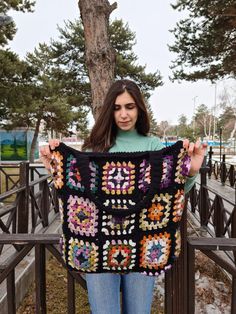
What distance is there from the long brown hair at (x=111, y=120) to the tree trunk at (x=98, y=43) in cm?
265

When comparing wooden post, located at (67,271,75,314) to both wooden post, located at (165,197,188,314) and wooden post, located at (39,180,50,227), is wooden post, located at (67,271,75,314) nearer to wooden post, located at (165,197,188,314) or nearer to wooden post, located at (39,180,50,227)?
wooden post, located at (165,197,188,314)

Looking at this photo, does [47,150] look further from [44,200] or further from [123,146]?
[44,200]

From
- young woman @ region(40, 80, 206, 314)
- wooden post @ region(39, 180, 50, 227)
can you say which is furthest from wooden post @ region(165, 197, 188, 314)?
wooden post @ region(39, 180, 50, 227)

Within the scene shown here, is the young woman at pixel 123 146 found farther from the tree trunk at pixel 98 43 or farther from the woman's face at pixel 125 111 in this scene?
the tree trunk at pixel 98 43

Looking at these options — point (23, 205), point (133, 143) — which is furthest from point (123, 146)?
point (23, 205)

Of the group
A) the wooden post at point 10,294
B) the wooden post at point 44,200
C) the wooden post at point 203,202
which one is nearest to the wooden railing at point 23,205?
the wooden post at point 44,200

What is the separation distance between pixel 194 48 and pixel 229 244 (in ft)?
27.8

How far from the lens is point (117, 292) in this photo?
1.34 m

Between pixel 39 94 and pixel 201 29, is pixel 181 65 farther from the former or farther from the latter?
pixel 39 94

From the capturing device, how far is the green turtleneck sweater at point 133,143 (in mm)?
1392

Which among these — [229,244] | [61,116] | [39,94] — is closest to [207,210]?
[229,244]

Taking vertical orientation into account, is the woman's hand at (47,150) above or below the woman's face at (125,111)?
below

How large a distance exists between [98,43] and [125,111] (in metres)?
2.94

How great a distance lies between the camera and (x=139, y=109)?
55.4 inches
